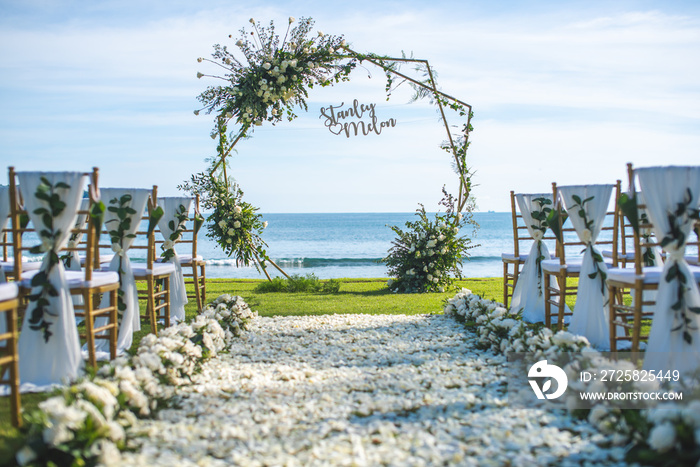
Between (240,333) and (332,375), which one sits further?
(240,333)

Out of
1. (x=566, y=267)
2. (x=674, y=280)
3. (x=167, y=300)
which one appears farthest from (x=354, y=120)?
(x=674, y=280)

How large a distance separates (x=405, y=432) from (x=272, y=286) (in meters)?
6.01

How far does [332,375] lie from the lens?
340 centimetres

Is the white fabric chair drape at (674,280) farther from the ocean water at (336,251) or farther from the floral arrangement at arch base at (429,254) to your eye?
the ocean water at (336,251)

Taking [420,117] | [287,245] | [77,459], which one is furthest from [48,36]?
[287,245]

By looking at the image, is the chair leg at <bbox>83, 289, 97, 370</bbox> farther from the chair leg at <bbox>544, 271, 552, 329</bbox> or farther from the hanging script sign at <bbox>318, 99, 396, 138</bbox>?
the hanging script sign at <bbox>318, 99, 396, 138</bbox>

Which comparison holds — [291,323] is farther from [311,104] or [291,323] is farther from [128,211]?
[311,104]

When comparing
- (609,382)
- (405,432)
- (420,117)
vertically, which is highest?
(420,117)

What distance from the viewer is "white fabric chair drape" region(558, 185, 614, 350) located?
4.12m

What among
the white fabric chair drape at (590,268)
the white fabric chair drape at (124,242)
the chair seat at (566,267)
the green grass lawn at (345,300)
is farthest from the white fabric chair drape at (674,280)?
the white fabric chair drape at (124,242)

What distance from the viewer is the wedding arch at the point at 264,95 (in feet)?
23.6

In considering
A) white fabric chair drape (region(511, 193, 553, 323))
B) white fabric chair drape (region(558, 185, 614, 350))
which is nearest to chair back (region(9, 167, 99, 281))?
white fabric chair drape (region(558, 185, 614, 350))

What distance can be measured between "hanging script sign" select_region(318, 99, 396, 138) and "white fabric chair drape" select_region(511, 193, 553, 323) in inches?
112

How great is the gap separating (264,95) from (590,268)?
4.84 m
